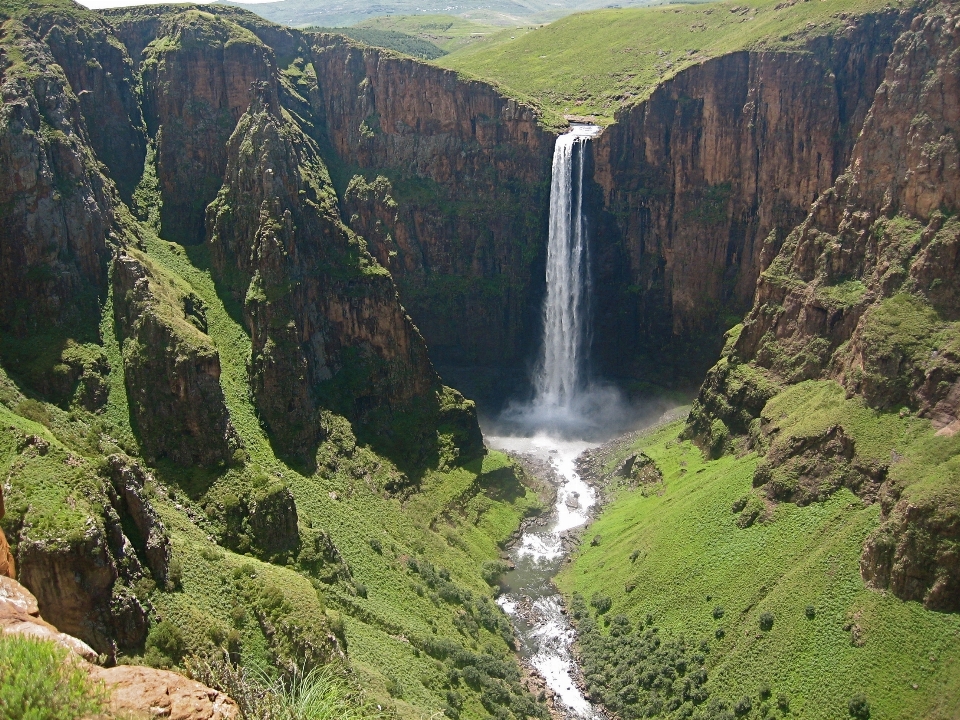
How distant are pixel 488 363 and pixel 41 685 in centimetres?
7942

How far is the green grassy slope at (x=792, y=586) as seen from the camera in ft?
130

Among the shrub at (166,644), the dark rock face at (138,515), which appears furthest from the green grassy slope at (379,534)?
the dark rock face at (138,515)

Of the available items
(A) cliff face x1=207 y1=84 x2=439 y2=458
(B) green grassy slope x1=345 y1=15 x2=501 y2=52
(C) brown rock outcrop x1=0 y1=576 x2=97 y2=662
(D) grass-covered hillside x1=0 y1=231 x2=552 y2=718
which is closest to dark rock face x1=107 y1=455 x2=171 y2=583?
(D) grass-covered hillside x1=0 y1=231 x2=552 y2=718

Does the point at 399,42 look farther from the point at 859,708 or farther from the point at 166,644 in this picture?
the point at 859,708

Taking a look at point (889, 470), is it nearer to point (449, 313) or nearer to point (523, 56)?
point (449, 313)

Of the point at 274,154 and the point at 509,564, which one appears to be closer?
the point at 509,564

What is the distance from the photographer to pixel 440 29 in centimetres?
18475

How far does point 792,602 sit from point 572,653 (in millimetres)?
13568

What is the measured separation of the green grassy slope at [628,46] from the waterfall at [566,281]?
7908 millimetres

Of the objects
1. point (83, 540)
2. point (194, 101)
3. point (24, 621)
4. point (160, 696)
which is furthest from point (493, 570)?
point (194, 101)

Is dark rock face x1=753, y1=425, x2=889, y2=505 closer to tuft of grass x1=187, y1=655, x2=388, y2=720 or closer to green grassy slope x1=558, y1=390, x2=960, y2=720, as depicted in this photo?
green grassy slope x1=558, y1=390, x2=960, y2=720

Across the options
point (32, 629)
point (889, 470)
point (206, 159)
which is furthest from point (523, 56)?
point (32, 629)

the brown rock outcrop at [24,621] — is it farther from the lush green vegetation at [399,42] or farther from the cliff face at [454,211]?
the lush green vegetation at [399,42]

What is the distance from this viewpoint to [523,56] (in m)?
120
